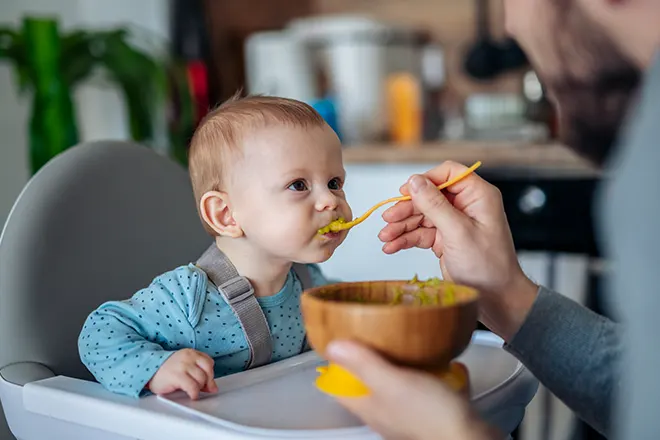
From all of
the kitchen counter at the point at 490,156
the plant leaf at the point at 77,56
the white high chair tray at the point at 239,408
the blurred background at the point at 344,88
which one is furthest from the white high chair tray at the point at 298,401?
the plant leaf at the point at 77,56

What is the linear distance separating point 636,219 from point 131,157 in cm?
68

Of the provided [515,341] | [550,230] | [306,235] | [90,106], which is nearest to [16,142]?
[90,106]

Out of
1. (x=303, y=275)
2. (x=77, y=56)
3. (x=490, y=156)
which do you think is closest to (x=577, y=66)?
(x=303, y=275)

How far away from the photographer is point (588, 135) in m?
0.69

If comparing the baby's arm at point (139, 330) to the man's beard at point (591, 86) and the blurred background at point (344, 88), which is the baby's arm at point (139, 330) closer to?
the man's beard at point (591, 86)

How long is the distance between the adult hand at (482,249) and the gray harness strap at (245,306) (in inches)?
7.1

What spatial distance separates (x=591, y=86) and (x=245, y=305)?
37 cm

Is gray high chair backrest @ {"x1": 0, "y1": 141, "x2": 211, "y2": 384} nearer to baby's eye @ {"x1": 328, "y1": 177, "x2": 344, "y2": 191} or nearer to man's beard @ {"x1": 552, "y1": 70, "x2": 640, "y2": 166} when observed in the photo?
baby's eye @ {"x1": 328, "y1": 177, "x2": 344, "y2": 191}

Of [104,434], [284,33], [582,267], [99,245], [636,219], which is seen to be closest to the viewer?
[636,219]

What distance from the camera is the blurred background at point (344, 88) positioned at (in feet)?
5.80

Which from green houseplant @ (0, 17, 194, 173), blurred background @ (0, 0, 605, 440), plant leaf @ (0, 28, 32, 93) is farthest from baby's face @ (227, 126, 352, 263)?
plant leaf @ (0, 28, 32, 93)

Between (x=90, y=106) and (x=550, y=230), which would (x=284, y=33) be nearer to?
(x=90, y=106)

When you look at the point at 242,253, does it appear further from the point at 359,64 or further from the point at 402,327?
the point at 359,64

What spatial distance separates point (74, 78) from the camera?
1.84 meters
